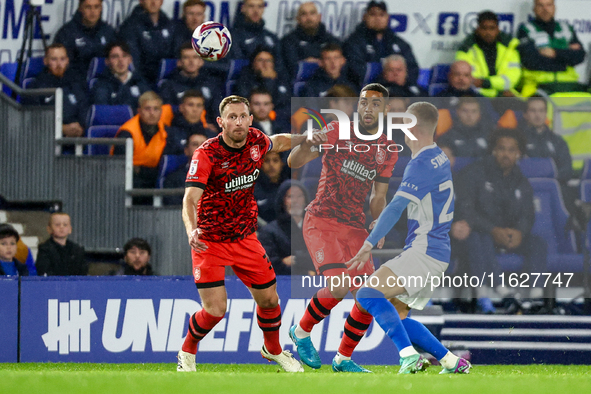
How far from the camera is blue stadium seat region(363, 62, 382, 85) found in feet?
30.1

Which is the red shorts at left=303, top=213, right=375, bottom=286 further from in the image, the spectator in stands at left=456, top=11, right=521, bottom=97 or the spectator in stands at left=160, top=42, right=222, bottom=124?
the spectator in stands at left=456, top=11, right=521, bottom=97

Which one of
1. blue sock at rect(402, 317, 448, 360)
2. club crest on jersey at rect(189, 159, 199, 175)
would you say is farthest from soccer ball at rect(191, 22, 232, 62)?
blue sock at rect(402, 317, 448, 360)

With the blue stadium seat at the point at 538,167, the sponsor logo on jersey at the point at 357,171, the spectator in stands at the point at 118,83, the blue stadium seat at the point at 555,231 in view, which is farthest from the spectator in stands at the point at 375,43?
the sponsor logo on jersey at the point at 357,171

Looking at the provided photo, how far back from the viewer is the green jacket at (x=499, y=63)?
912cm

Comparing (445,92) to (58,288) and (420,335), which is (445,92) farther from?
(58,288)

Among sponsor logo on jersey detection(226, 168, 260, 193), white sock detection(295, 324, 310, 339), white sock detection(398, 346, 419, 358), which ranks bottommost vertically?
white sock detection(295, 324, 310, 339)

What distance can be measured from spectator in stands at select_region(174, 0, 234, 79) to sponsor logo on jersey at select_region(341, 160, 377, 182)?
2837 millimetres

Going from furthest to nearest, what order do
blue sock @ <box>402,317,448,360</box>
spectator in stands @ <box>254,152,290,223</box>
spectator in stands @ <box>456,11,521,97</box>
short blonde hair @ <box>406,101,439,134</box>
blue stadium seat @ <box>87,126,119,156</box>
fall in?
1. spectator in stands @ <box>456,11,521,97</box>
2. blue stadium seat @ <box>87,126,119,156</box>
3. spectator in stands @ <box>254,152,290,223</box>
4. short blonde hair @ <box>406,101,439,134</box>
5. blue sock @ <box>402,317,448,360</box>

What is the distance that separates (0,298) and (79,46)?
3323 millimetres

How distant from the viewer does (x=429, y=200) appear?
6566 millimetres

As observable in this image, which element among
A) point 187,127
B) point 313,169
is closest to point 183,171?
point 187,127

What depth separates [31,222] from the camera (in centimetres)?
872

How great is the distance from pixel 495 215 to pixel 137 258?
3.52 m

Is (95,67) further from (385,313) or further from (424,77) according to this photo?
(385,313)
